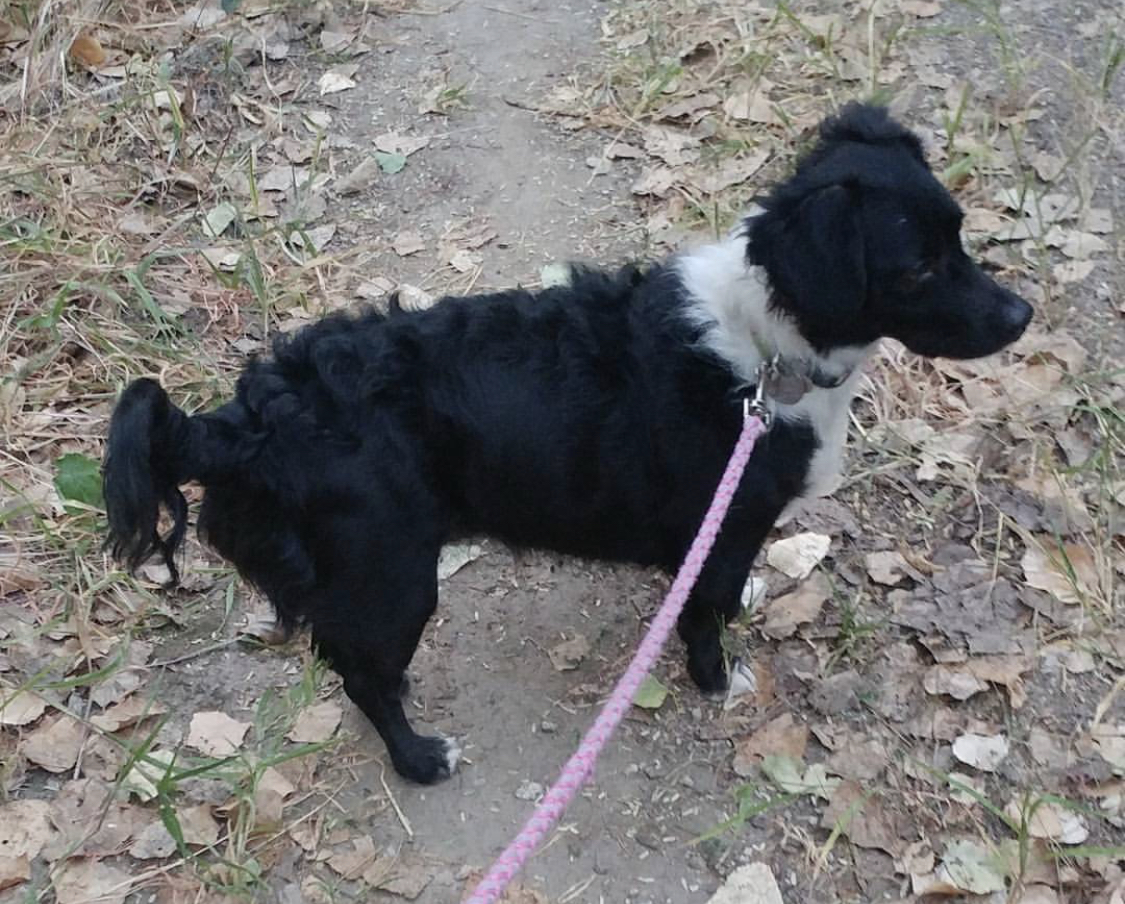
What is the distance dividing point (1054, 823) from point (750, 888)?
0.69 m

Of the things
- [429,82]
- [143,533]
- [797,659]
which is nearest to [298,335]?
[143,533]

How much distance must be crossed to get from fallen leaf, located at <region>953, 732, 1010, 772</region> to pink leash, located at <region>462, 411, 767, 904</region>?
3.19ft

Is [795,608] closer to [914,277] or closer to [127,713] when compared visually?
[914,277]

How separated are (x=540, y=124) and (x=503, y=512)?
2596 mm

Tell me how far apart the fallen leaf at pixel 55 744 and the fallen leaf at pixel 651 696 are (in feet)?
4.62

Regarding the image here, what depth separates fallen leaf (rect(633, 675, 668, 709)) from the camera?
2.90 m

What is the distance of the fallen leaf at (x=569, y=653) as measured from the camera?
304 centimetres

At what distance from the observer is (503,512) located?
2.54 metres

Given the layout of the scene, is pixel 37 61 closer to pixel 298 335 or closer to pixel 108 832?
pixel 298 335

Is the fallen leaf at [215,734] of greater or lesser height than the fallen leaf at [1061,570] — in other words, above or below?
below

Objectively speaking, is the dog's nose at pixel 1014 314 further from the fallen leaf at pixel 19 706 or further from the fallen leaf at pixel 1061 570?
the fallen leaf at pixel 19 706

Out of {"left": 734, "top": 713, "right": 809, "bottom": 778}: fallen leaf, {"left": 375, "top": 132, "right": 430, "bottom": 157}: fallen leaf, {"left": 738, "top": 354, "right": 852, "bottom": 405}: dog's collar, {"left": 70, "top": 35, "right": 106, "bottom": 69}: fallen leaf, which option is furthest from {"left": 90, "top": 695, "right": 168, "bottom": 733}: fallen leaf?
{"left": 70, "top": 35, "right": 106, "bottom": 69}: fallen leaf

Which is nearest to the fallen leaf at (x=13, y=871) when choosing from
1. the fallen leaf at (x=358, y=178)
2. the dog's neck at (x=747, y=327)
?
the dog's neck at (x=747, y=327)

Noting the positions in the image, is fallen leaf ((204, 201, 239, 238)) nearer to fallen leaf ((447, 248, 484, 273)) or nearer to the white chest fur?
fallen leaf ((447, 248, 484, 273))
